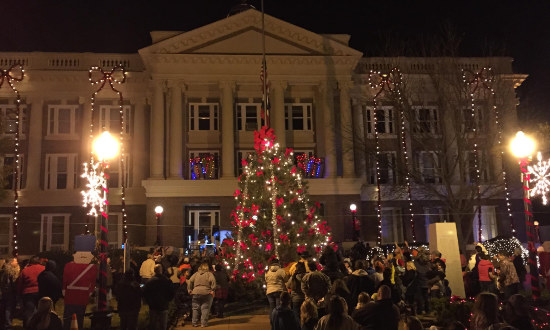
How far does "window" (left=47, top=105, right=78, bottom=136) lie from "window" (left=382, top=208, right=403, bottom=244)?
22790 mm

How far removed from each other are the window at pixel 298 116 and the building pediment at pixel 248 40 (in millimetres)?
3984

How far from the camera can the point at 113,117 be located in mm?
38750

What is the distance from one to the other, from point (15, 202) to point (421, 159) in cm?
2750

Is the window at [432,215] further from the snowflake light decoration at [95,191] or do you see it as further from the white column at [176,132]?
the snowflake light decoration at [95,191]

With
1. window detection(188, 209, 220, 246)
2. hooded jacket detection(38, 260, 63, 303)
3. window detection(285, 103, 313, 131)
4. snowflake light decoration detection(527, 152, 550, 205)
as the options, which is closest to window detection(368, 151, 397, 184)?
window detection(285, 103, 313, 131)

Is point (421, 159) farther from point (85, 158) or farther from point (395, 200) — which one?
point (85, 158)

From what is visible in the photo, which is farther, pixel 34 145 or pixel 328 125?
pixel 34 145

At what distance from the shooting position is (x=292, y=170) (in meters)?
21.3

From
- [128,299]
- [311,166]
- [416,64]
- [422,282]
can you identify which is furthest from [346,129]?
[128,299]

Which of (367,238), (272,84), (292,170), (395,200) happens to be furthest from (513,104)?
(292,170)

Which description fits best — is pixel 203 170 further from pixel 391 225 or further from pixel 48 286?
pixel 48 286

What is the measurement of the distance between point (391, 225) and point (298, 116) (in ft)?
33.6

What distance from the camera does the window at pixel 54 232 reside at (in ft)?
120

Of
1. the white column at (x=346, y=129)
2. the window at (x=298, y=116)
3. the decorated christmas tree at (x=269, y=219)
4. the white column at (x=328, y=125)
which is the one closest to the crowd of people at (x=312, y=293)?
the decorated christmas tree at (x=269, y=219)
